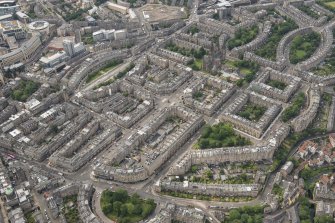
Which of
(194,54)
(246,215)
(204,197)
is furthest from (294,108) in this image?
(194,54)

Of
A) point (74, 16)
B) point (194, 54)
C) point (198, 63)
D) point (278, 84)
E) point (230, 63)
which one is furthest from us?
point (74, 16)

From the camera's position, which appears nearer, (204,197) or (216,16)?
(204,197)

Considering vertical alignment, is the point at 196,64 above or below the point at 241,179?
above

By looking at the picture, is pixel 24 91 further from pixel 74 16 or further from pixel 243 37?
pixel 243 37

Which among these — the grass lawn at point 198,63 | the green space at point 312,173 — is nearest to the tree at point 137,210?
the green space at point 312,173

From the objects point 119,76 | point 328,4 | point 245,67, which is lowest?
point 245,67

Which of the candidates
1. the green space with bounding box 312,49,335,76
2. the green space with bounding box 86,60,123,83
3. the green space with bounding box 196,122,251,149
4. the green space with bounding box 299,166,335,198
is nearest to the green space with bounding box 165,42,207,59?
the green space with bounding box 86,60,123,83

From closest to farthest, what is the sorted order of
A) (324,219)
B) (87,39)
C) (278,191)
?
(324,219) → (278,191) → (87,39)

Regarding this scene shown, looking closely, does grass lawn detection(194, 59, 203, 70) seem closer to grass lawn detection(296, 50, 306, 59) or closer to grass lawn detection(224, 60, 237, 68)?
grass lawn detection(224, 60, 237, 68)
